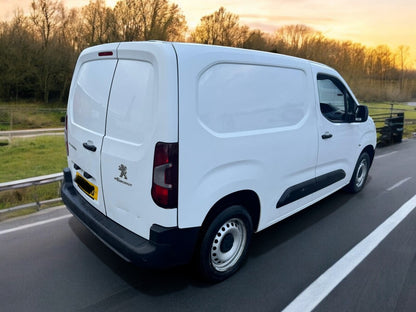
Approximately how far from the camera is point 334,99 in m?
4.09

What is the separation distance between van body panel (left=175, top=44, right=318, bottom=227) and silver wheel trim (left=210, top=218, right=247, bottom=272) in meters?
0.31

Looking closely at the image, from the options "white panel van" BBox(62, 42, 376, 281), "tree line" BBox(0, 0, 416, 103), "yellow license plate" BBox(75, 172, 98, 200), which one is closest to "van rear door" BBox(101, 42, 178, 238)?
"white panel van" BBox(62, 42, 376, 281)

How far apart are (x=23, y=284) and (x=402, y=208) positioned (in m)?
5.05

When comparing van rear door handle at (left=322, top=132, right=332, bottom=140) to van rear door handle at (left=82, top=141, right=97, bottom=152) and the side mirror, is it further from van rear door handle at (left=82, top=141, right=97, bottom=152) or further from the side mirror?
van rear door handle at (left=82, top=141, right=97, bottom=152)

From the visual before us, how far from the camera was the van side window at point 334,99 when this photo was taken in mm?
3778

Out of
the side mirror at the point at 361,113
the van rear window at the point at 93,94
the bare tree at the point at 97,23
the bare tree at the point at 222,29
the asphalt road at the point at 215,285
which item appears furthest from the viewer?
the bare tree at the point at 222,29

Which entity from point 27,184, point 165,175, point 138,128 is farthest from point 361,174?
point 27,184

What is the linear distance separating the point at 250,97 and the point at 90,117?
1518mm

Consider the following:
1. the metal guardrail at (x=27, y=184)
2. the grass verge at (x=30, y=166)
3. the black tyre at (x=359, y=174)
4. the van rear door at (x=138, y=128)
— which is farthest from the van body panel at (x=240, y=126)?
the grass verge at (x=30, y=166)

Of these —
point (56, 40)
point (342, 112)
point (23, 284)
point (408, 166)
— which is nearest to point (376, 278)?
point (342, 112)

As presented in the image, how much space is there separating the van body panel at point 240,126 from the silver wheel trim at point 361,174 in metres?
2.21

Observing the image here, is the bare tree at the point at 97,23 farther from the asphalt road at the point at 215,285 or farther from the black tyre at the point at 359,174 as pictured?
the asphalt road at the point at 215,285

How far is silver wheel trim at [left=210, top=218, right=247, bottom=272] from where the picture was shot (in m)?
2.82

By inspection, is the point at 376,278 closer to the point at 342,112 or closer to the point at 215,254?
the point at 215,254
